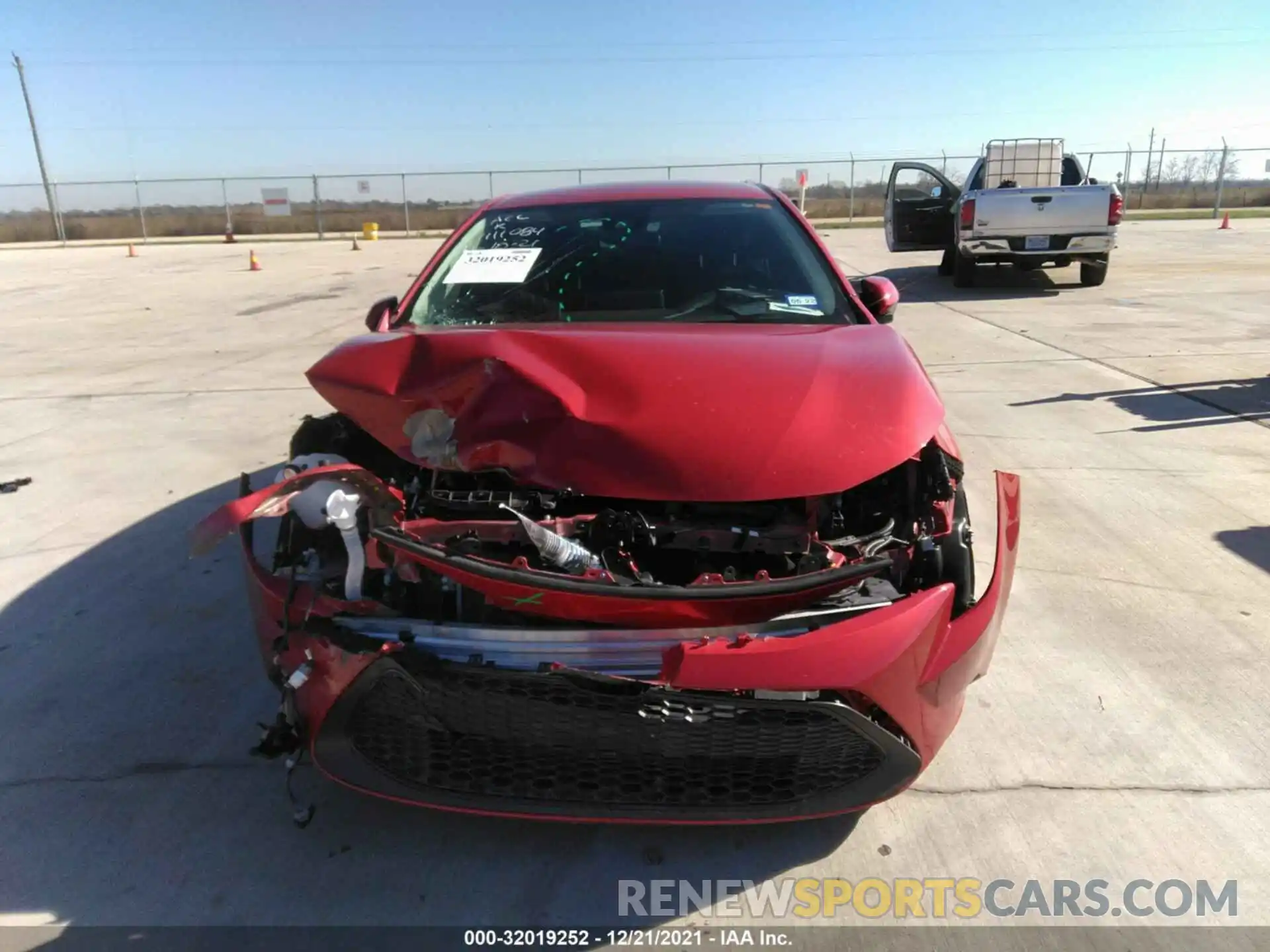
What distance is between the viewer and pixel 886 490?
2398 millimetres

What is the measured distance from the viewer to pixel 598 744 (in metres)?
1.97

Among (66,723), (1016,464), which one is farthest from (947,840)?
(1016,464)

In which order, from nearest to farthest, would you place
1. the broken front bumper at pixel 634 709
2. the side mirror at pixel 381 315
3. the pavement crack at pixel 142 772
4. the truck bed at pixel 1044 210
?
the broken front bumper at pixel 634 709
the pavement crack at pixel 142 772
the side mirror at pixel 381 315
the truck bed at pixel 1044 210

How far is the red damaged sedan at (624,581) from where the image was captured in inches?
75.9

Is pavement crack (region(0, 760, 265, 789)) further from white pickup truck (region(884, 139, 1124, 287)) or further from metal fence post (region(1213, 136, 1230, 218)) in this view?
Answer: metal fence post (region(1213, 136, 1230, 218))

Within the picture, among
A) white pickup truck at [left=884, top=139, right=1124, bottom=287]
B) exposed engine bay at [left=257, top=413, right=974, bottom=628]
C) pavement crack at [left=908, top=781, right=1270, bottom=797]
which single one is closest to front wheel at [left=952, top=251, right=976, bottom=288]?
white pickup truck at [left=884, top=139, right=1124, bottom=287]

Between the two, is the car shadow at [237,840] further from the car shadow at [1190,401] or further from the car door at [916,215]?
the car door at [916,215]

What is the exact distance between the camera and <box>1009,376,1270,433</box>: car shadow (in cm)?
575

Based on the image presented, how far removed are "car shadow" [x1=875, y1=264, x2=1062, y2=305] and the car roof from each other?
7.84 meters

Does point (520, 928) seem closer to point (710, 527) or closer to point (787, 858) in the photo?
point (787, 858)

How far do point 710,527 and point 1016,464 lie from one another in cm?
353

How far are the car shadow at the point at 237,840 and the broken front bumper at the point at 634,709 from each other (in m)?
0.28

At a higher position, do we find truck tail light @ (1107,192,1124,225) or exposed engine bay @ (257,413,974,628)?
truck tail light @ (1107,192,1124,225)

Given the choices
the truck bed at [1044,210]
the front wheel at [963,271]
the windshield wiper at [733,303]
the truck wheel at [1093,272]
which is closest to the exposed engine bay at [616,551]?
the windshield wiper at [733,303]
